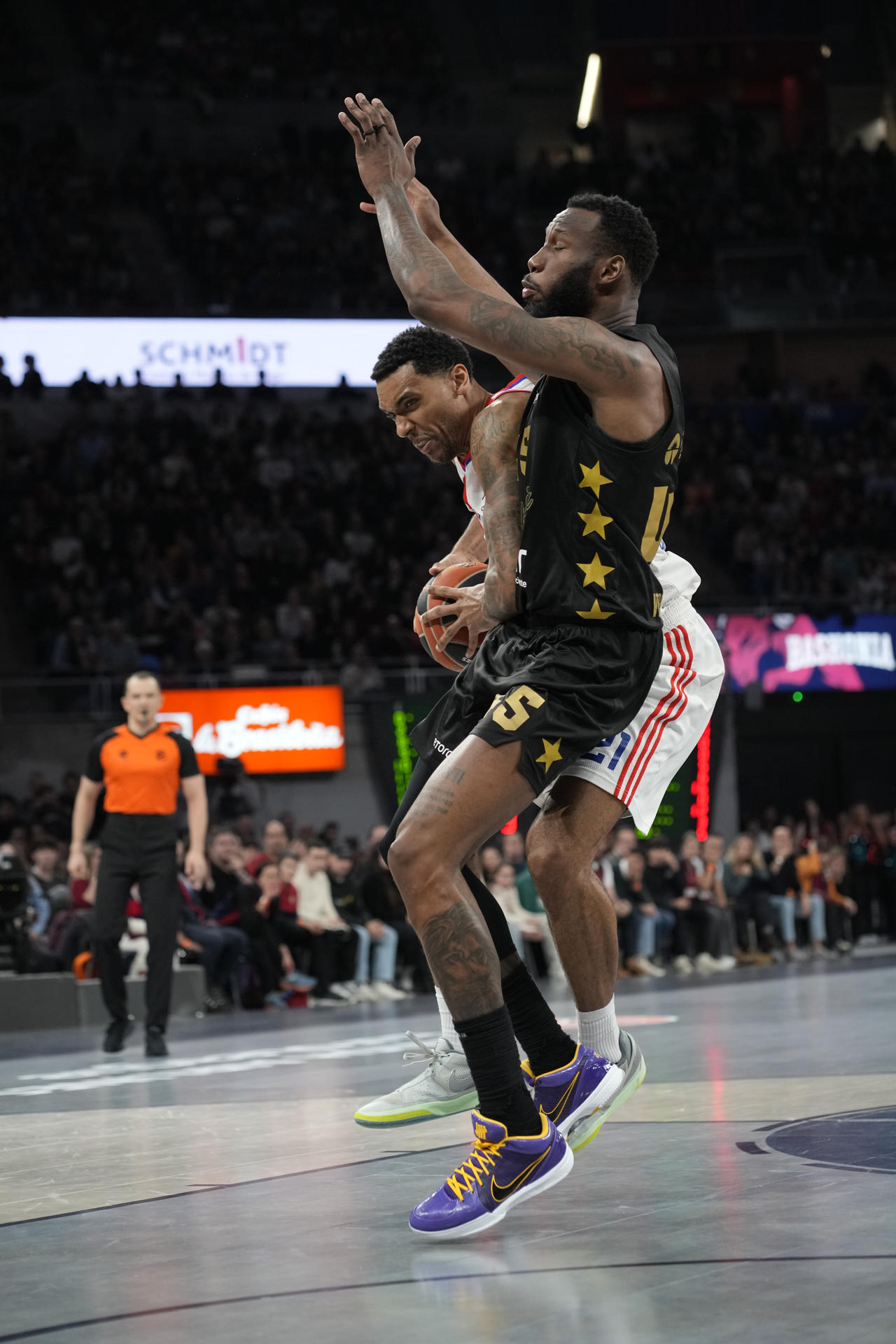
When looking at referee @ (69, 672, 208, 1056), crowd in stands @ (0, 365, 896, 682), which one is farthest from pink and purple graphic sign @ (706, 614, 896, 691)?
referee @ (69, 672, 208, 1056)

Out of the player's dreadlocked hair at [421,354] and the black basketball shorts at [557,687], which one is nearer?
the black basketball shorts at [557,687]

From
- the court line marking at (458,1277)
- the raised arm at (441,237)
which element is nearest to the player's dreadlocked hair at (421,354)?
the raised arm at (441,237)

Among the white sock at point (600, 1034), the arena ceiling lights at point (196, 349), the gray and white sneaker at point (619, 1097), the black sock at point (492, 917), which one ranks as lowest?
the gray and white sneaker at point (619, 1097)

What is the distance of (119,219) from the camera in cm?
2430

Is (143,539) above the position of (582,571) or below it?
above

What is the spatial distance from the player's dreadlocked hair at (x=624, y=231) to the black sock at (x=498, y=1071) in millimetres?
1707

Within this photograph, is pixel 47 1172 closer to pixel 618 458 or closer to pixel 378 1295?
pixel 378 1295

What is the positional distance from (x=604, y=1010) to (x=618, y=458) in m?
1.33

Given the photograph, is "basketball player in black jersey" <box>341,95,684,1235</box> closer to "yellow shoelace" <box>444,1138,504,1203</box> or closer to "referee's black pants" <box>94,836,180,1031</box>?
"yellow shoelace" <box>444,1138,504,1203</box>

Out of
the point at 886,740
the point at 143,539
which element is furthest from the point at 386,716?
the point at 886,740

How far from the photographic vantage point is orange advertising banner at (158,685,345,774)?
1658 cm

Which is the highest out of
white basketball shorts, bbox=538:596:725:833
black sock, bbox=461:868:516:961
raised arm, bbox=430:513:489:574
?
raised arm, bbox=430:513:489:574

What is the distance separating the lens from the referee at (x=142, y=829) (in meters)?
8.21

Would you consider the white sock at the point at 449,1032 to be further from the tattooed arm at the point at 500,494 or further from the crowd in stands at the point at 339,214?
the crowd in stands at the point at 339,214
